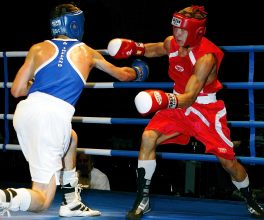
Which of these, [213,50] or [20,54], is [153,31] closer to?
[20,54]

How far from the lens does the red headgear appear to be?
276 centimetres

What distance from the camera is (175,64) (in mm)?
2939

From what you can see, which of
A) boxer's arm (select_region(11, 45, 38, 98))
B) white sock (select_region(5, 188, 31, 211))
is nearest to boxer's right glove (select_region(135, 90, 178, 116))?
boxer's arm (select_region(11, 45, 38, 98))

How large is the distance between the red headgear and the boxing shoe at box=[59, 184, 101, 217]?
1.08m

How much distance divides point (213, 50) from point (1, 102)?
20.6ft

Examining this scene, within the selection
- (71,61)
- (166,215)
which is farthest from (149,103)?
(166,215)

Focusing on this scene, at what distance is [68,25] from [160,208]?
130 centimetres

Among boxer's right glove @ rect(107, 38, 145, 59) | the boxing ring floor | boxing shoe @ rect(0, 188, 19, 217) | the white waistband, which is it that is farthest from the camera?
boxer's right glove @ rect(107, 38, 145, 59)

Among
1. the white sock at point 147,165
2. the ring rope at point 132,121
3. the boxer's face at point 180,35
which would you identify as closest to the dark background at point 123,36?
the ring rope at point 132,121

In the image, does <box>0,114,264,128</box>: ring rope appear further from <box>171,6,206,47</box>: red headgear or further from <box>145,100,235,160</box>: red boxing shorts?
<box>171,6,206,47</box>: red headgear

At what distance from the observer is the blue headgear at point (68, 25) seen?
259 centimetres

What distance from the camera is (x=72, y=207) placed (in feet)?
9.22

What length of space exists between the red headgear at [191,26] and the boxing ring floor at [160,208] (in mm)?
1010

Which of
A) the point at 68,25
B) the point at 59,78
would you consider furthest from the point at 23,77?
the point at 68,25
